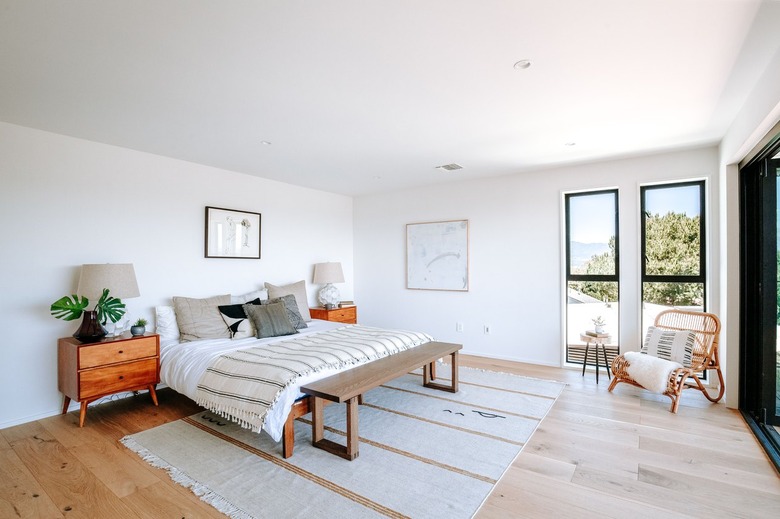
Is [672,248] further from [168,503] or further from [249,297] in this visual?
[168,503]

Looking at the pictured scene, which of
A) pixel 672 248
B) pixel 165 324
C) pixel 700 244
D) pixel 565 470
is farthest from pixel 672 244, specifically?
pixel 165 324

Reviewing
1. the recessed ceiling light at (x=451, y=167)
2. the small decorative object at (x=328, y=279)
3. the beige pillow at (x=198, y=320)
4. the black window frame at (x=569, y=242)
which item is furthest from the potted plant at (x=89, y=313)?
the black window frame at (x=569, y=242)

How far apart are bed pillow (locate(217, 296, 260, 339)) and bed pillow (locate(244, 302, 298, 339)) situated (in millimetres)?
73

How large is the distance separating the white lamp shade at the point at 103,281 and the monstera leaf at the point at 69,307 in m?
0.06

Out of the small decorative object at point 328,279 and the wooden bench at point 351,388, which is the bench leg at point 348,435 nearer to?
the wooden bench at point 351,388

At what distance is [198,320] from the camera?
12.7ft

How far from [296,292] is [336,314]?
75 cm

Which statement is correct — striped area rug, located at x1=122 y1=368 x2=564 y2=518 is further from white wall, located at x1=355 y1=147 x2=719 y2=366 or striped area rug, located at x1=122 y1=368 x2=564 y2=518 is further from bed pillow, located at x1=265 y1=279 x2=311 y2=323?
bed pillow, located at x1=265 y1=279 x2=311 y2=323

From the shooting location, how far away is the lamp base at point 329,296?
5.63m

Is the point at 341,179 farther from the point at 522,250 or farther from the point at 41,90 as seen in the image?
the point at 41,90

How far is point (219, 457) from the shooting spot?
2.57 metres

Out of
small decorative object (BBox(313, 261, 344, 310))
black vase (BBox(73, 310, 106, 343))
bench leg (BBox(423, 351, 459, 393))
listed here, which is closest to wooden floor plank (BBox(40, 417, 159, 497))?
black vase (BBox(73, 310, 106, 343))

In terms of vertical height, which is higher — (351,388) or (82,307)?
(82,307)

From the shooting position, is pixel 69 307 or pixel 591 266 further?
pixel 591 266
